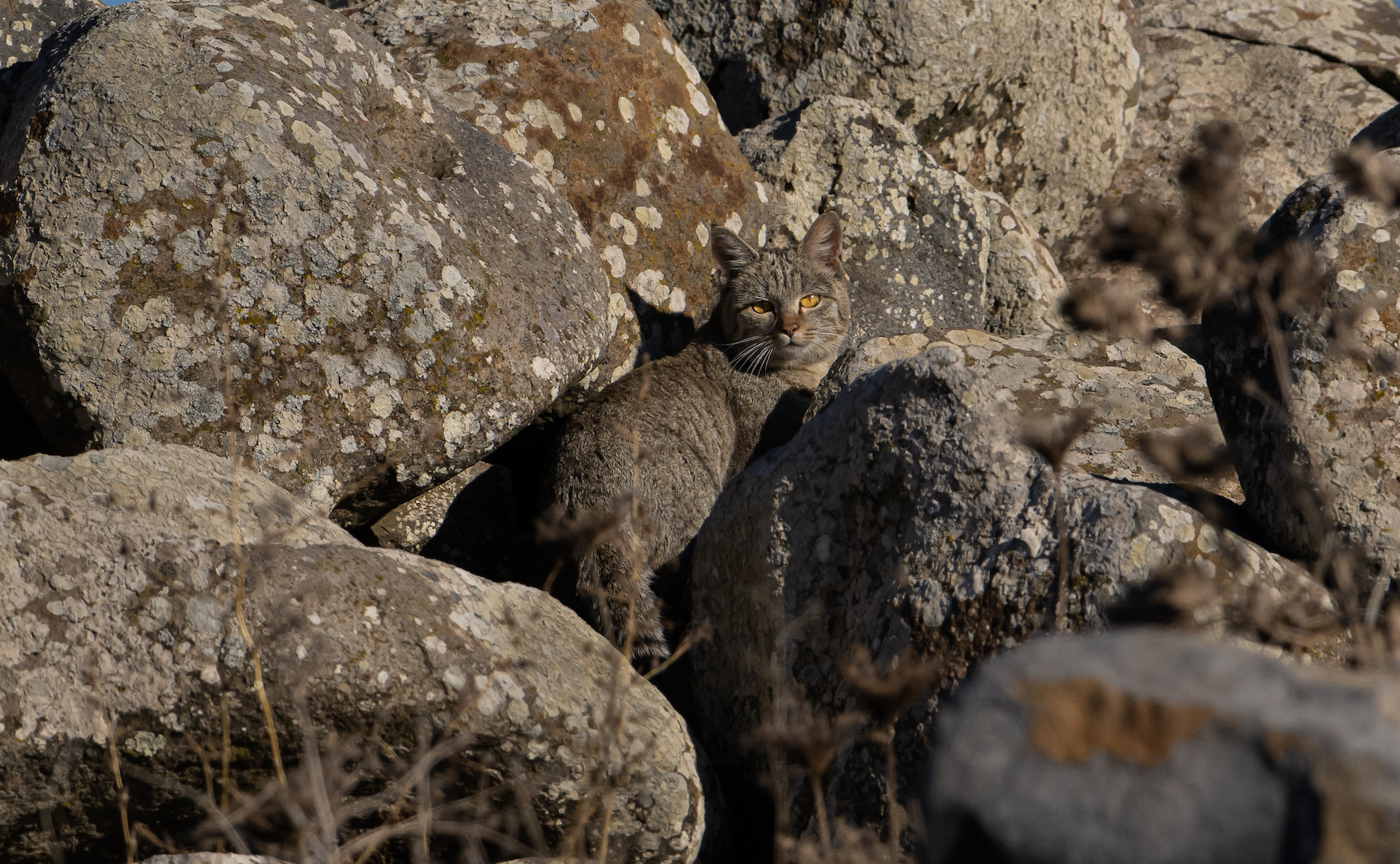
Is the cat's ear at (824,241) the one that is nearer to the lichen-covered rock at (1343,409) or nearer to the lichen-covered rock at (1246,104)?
the lichen-covered rock at (1246,104)

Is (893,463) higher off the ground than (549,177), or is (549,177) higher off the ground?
(549,177)

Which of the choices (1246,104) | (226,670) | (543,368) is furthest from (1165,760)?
(1246,104)

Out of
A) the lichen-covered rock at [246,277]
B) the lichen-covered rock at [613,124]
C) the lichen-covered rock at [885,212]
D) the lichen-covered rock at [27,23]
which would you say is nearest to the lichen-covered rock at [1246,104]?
the lichen-covered rock at [885,212]

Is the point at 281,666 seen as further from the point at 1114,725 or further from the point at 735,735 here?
the point at 1114,725

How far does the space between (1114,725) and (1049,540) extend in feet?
6.15

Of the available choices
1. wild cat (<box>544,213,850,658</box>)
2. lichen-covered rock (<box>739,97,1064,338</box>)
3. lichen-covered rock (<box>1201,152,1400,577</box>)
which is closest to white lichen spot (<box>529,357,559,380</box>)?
wild cat (<box>544,213,850,658</box>)

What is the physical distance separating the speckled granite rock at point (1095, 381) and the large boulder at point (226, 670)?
2.36 m

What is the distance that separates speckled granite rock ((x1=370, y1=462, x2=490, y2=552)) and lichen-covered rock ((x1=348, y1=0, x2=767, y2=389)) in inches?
41.2

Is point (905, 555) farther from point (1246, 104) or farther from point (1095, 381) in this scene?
point (1246, 104)

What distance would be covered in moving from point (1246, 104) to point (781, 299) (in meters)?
5.11

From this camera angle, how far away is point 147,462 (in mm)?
3398

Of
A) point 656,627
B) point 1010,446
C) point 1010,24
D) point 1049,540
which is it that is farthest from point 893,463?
point 1010,24

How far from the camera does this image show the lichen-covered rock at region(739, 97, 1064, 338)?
22.6 ft

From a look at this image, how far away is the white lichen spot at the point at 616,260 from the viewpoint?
581 cm
